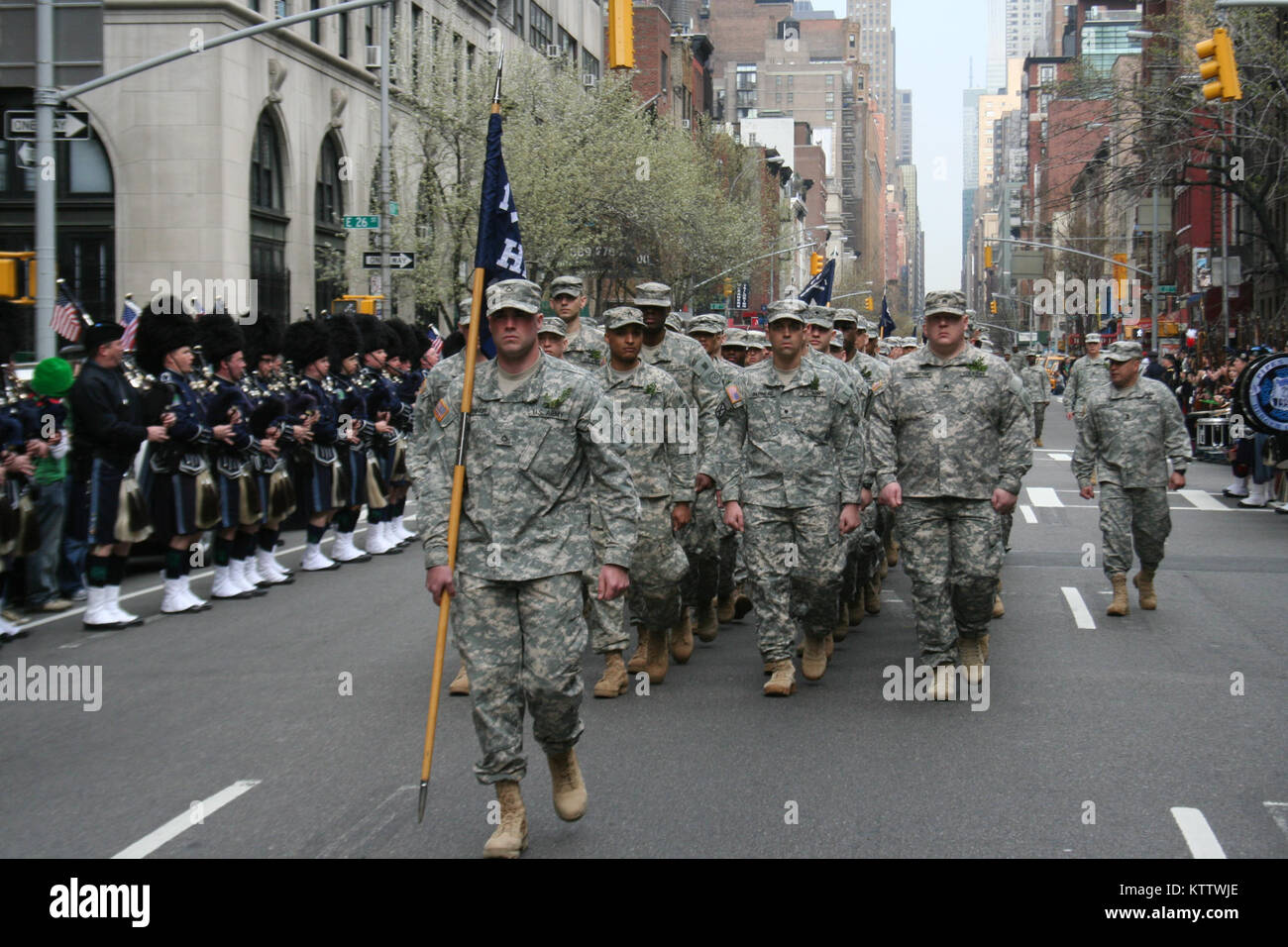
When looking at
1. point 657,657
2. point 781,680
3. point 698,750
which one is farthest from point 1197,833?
point 657,657

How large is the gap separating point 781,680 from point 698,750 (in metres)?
1.38

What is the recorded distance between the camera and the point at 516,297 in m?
5.81

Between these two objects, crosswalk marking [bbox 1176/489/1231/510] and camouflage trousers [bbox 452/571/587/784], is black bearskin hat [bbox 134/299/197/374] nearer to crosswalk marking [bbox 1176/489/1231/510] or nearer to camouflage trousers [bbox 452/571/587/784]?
camouflage trousers [bbox 452/571/587/784]

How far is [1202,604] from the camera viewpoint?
40.3ft

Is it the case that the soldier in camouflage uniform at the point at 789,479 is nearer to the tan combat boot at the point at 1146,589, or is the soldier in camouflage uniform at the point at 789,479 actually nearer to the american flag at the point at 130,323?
the tan combat boot at the point at 1146,589

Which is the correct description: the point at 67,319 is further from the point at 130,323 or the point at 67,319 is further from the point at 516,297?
the point at 516,297

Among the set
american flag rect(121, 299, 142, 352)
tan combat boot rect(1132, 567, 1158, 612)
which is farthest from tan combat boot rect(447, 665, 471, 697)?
tan combat boot rect(1132, 567, 1158, 612)

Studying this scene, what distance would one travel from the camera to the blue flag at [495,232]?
6.51 meters

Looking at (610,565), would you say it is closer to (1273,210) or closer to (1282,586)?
(1282,586)

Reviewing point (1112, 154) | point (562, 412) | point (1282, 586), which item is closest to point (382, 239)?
point (1112, 154)

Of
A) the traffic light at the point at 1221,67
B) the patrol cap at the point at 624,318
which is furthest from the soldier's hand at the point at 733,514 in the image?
the traffic light at the point at 1221,67

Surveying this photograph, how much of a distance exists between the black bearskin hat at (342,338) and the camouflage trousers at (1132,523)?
23.4ft
